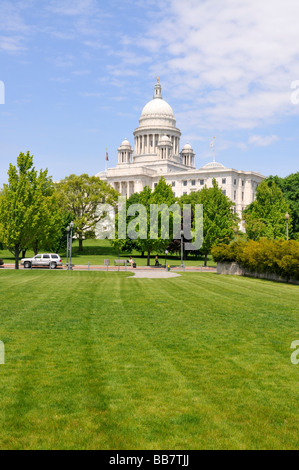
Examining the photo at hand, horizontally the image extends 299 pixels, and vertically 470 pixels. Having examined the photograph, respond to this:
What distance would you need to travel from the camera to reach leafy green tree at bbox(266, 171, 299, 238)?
6825cm

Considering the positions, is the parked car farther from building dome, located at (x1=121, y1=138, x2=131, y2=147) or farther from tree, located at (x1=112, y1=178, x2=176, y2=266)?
building dome, located at (x1=121, y1=138, x2=131, y2=147)

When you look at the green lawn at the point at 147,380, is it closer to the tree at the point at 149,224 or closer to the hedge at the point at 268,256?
the hedge at the point at 268,256

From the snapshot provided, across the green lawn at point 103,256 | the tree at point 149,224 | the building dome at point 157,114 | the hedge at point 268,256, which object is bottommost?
the green lawn at point 103,256

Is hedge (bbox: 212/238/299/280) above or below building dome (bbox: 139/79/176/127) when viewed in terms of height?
below

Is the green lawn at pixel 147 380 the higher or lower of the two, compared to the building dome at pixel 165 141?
lower

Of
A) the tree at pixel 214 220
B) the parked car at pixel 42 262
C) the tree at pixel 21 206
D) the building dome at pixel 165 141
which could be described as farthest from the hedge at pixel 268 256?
the building dome at pixel 165 141

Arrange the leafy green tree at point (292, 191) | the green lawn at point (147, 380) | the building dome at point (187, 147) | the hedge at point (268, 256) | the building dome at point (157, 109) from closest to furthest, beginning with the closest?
the green lawn at point (147, 380)
the hedge at point (268, 256)
the leafy green tree at point (292, 191)
the building dome at point (157, 109)
the building dome at point (187, 147)

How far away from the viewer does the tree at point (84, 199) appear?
246ft

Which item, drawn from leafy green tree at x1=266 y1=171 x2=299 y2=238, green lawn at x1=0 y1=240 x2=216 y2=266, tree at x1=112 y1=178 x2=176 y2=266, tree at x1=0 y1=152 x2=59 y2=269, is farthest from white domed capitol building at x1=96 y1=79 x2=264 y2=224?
tree at x1=0 y1=152 x2=59 y2=269

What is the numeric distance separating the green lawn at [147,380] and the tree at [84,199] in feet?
200

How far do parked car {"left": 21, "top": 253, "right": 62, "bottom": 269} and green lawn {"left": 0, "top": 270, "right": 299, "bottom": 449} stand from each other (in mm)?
31831

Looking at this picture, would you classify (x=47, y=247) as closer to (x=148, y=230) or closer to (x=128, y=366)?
(x=148, y=230)

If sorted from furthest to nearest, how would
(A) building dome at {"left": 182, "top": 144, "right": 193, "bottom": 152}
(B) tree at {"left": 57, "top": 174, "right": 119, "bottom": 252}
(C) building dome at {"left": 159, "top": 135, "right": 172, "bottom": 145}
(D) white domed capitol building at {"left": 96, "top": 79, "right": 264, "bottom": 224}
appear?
(A) building dome at {"left": 182, "top": 144, "right": 193, "bottom": 152}
(C) building dome at {"left": 159, "top": 135, "right": 172, "bottom": 145}
(D) white domed capitol building at {"left": 96, "top": 79, "right": 264, "bottom": 224}
(B) tree at {"left": 57, "top": 174, "right": 119, "bottom": 252}
